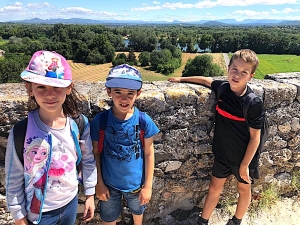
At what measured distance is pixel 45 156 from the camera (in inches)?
57.6

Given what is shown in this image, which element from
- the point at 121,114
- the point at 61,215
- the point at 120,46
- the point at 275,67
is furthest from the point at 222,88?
the point at 120,46

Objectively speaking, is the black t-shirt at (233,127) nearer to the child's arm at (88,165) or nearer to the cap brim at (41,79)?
the child's arm at (88,165)

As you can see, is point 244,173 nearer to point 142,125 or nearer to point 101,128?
point 142,125

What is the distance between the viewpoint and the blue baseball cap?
1663mm

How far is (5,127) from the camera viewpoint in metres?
1.82

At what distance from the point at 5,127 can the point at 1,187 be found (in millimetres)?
498

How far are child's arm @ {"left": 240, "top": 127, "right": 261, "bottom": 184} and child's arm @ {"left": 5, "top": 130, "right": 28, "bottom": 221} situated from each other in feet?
5.15

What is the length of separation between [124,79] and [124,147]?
1.52ft

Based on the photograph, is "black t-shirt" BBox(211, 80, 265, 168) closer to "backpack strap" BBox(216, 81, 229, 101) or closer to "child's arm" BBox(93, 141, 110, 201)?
"backpack strap" BBox(216, 81, 229, 101)

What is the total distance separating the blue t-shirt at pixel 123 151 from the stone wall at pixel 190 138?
0.26 meters

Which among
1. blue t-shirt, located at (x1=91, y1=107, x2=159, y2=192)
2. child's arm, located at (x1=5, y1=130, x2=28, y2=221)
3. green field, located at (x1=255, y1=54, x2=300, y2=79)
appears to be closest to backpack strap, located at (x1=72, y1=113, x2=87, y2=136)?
blue t-shirt, located at (x1=91, y1=107, x2=159, y2=192)

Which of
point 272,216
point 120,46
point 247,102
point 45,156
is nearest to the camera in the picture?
point 45,156

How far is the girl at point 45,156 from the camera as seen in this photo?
1.40 m

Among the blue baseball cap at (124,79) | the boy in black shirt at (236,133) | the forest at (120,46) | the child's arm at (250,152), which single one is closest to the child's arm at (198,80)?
the boy in black shirt at (236,133)
